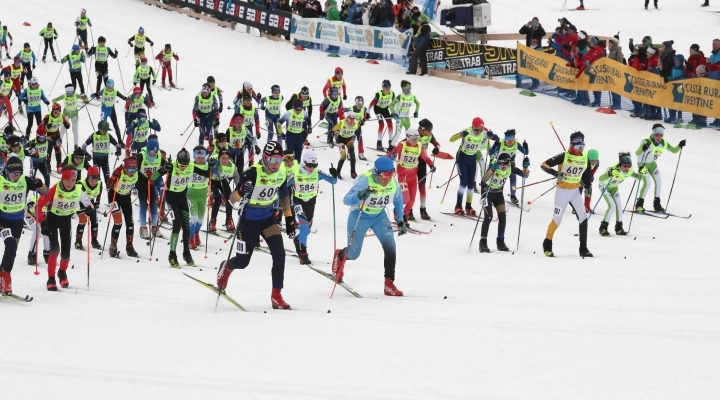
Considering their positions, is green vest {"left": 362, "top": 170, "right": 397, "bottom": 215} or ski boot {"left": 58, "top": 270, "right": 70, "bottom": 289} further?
ski boot {"left": 58, "top": 270, "right": 70, "bottom": 289}

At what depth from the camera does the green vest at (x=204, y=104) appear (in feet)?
65.6

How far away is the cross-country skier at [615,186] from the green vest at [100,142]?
883 cm

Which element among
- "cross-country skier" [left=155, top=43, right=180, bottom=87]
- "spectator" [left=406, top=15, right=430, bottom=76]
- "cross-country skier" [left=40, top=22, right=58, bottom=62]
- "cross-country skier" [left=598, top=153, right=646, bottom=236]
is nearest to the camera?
"cross-country skier" [left=598, top=153, right=646, bottom=236]

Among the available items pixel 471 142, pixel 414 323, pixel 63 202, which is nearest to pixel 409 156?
pixel 471 142

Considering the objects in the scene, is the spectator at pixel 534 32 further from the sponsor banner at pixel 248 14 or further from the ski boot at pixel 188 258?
the ski boot at pixel 188 258

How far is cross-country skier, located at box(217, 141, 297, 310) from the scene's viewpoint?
973cm

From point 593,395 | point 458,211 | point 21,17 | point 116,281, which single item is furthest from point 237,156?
point 21,17

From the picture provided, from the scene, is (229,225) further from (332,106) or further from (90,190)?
(332,106)

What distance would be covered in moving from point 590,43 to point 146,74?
11.7 metres

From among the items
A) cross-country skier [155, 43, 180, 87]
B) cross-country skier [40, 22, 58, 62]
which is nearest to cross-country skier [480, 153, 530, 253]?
cross-country skier [155, 43, 180, 87]

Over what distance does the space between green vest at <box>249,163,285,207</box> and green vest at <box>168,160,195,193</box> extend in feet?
11.8

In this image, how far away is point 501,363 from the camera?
7.62 meters

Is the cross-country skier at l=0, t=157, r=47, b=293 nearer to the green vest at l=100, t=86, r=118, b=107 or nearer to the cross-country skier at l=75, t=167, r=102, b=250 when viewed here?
the cross-country skier at l=75, t=167, r=102, b=250

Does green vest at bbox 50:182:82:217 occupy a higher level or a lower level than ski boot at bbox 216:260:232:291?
higher
